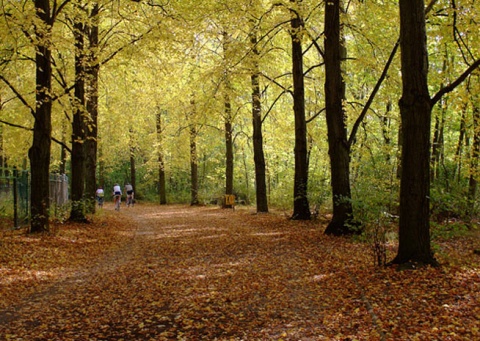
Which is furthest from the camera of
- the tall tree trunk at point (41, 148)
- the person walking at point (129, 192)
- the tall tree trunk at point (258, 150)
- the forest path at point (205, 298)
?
the person walking at point (129, 192)

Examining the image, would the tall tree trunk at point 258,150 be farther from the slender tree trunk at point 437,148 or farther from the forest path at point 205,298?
the forest path at point 205,298

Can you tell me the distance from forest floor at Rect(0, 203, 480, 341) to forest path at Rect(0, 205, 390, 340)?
0.06ft

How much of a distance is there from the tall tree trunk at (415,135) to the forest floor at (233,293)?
1.69 feet

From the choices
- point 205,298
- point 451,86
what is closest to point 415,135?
point 451,86

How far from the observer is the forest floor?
199 inches

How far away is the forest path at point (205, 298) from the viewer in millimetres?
5215

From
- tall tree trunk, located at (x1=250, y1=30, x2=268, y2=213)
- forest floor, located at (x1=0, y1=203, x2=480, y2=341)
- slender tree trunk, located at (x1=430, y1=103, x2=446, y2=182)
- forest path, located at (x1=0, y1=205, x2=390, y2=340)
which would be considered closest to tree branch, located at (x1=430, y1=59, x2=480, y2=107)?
forest floor, located at (x1=0, y1=203, x2=480, y2=341)

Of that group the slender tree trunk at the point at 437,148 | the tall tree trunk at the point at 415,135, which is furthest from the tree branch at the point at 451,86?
the slender tree trunk at the point at 437,148

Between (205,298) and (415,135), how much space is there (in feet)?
13.5

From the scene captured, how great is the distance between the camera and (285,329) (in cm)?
513

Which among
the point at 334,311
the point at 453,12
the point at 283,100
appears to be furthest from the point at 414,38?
the point at 283,100

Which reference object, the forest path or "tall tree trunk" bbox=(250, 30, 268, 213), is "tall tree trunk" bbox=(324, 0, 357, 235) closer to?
the forest path

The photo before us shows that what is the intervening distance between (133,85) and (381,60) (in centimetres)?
1106

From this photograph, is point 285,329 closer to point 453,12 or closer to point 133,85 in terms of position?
point 453,12
